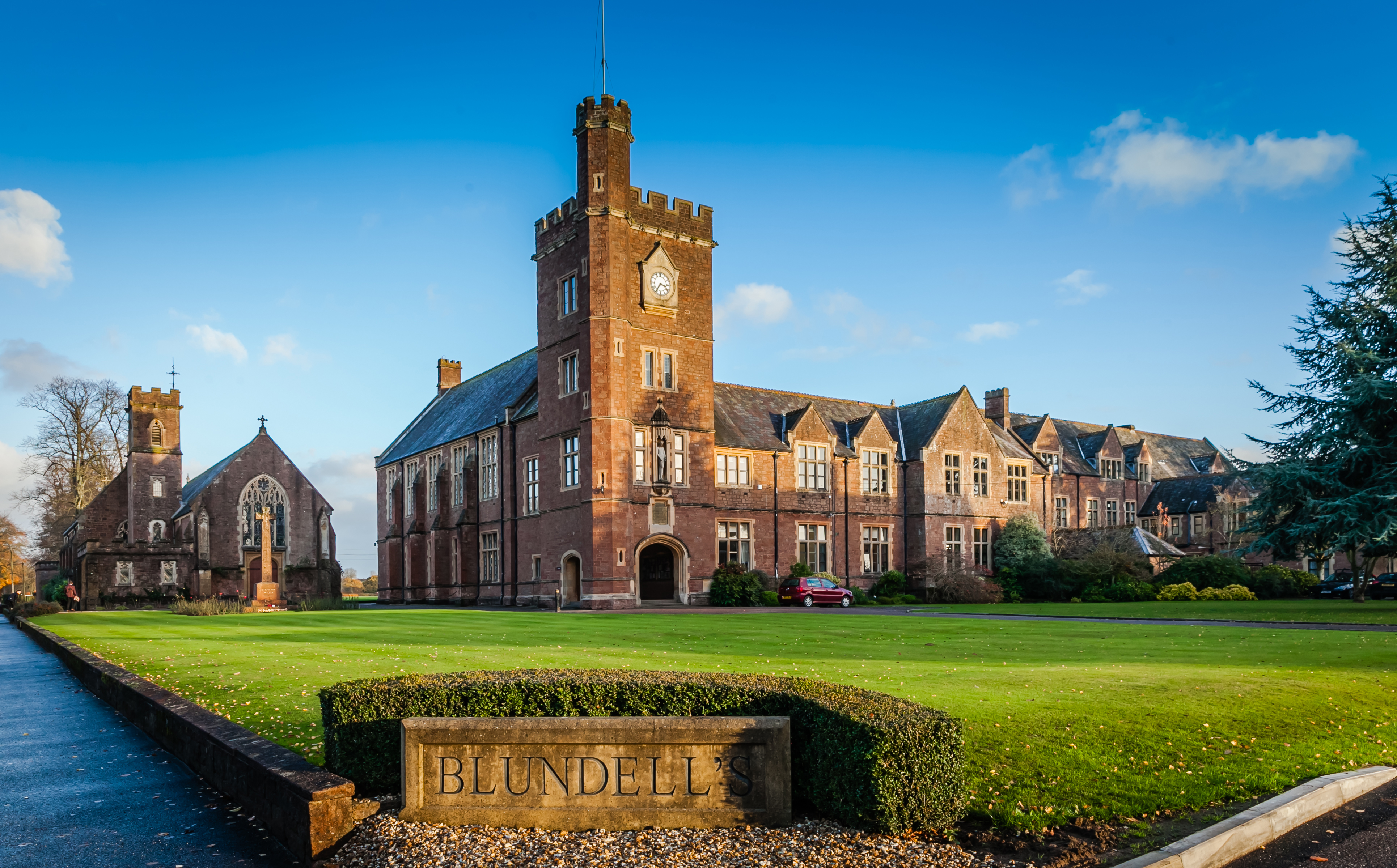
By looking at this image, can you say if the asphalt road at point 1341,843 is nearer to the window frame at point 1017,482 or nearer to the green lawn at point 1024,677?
the green lawn at point 1024,677

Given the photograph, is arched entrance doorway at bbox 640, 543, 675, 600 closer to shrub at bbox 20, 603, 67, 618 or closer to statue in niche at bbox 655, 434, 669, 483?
statue in niche at bbox 655, 434, 669, 483

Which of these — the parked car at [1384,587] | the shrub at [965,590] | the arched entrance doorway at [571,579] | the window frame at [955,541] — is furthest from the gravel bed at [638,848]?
the parked car at [1384,587]

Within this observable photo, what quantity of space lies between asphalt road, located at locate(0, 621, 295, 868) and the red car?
3056cm

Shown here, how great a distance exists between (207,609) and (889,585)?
1161 inches

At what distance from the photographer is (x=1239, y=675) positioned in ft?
42.0

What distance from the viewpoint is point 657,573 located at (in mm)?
44625

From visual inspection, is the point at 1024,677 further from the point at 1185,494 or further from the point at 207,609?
the point at 1185,494

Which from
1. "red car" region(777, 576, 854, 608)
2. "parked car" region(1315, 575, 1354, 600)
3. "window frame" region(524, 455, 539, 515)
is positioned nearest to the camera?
"red car" region(777, 576, 854, 608)

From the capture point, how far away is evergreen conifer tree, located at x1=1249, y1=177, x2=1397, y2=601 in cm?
3103

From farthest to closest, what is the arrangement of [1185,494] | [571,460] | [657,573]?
[1185,494]
[657,573]
[571,460]

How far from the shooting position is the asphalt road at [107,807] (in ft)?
21.8

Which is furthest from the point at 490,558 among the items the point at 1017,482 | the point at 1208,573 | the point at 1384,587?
the point at 1384,587

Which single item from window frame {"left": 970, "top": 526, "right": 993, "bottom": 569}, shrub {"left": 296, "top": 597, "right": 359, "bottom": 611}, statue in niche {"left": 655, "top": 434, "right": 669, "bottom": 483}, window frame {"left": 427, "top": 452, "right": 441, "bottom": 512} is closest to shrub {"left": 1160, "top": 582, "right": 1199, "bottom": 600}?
window frame {"left": 970, "top": 526, "right": 993, "bottom": 569}

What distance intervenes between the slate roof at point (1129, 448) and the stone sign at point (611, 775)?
2077 inches
